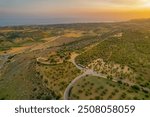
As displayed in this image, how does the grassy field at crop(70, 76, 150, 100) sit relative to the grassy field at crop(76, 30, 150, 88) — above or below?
below

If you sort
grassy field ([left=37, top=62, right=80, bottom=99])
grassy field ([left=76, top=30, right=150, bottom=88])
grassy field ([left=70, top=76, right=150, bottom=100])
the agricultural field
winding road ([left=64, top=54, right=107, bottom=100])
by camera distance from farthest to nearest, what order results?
1. grassy field ([left=76, top=30, right=150, bottom=88])
2. grassy field ([left=37, top=62, right=80, bottom=99])
3. the agricultural field
4. winding road ([left=64, top=54, right=107, bottom=100])
5. grassy field ([left=70, top=76, right=150, bottom=100])

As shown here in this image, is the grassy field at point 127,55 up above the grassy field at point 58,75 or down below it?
above

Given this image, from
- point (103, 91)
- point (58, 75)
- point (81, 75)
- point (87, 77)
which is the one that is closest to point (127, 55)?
point (81, 75)

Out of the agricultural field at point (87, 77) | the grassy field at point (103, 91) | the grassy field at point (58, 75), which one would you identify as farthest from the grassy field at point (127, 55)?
the grassy field at point (58, 75)

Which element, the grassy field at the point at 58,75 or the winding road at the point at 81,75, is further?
the grassy field at the point at 58,75

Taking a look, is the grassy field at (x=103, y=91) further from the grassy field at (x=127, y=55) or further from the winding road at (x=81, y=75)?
the grassy field at (x=127, y=55)

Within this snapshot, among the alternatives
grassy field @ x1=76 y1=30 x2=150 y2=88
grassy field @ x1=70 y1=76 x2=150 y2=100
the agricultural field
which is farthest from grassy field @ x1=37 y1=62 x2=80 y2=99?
grassy field @ x1=76 y1=30 x2=150 y2=88

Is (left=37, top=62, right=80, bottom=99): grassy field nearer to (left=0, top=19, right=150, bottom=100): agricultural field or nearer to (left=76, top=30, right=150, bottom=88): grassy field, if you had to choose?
(left=0, top=19, right=150, bottom=100): agricultural field

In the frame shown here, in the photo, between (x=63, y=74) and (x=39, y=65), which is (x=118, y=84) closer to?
(x=63, y=74)

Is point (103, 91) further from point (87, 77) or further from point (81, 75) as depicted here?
point (81, 75)
